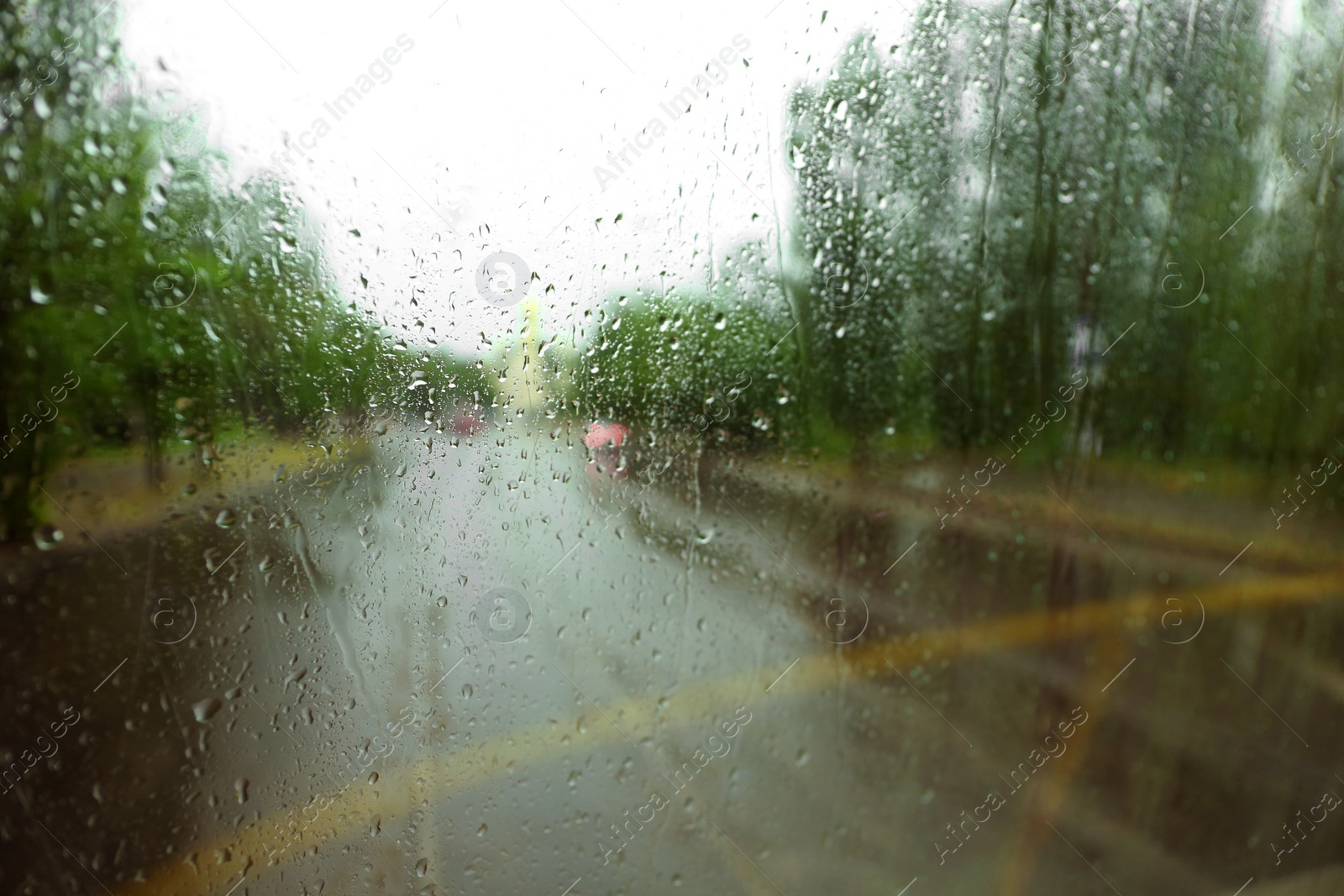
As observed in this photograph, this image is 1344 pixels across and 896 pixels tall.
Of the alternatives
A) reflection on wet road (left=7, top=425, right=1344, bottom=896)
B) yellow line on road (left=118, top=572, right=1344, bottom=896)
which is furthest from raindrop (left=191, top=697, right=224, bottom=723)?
yellow line on road (left=118, top=572, right=1344, bottom=896)

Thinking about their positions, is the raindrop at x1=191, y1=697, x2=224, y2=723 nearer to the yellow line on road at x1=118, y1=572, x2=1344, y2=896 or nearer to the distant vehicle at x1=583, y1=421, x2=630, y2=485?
the yellow line on road at x1=118, y1=572, x2=1344, y2=896

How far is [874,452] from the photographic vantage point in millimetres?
1297

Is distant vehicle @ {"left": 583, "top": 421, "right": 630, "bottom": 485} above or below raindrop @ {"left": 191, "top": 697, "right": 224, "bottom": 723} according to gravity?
above

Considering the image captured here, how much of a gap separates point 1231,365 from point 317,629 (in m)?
1.73

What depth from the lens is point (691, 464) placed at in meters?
1.16

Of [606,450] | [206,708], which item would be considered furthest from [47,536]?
[606,450]

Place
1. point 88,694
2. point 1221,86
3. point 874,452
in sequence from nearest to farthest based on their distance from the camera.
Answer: point 88,694 < point 874,452 < point 1221,86

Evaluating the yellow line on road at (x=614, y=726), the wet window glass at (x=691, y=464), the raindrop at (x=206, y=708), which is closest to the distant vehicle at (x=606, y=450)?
the wet window glass at (x=691, y=464)

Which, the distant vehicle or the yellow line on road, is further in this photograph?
the distant vehicle

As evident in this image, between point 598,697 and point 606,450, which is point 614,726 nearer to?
point 598,697

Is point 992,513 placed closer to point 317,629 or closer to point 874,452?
point 874,452

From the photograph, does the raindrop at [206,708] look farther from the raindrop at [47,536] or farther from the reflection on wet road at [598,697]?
the raindrop at [47,536]

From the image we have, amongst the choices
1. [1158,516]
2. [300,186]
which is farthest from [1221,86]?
[300,186]

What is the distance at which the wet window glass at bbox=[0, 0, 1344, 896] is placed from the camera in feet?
3.04
